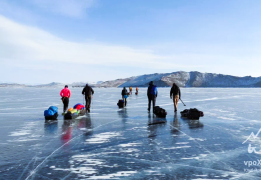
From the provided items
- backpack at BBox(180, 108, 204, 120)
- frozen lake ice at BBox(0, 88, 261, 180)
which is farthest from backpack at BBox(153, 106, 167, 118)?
frozen lake ice at BBox(0, 88, 261, 180)

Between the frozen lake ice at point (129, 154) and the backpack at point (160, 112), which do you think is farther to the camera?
the backpack at point (160, 112)

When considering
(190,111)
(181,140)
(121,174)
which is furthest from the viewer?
(190,111)

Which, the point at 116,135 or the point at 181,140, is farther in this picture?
the point at 116,135

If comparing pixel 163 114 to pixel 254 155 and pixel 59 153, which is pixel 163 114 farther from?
pixel 59 153

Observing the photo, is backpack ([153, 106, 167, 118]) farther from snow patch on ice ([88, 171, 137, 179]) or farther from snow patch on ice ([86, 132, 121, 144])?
snow patch on ice ([88, 171, 137, 179])

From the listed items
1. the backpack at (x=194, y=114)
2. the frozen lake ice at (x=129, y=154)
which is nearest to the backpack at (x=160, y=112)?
the backpack at (x=194, y=114)

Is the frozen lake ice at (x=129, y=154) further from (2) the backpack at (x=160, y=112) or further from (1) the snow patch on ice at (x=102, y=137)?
(2) the backpack at (x=160, y=112)

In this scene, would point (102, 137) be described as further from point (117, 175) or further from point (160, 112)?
point (160, 112)

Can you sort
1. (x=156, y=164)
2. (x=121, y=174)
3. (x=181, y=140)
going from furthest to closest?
(x=181, y=140) → (x=156, y=164) → (x=121, y=174)

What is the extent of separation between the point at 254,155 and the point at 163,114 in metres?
6.09

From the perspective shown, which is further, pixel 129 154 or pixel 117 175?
pixel 129 154

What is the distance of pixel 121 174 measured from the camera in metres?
4.07

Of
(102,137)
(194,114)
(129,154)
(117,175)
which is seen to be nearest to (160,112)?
Result: (194,114)

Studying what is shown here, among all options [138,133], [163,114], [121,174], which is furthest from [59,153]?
[163,114]
